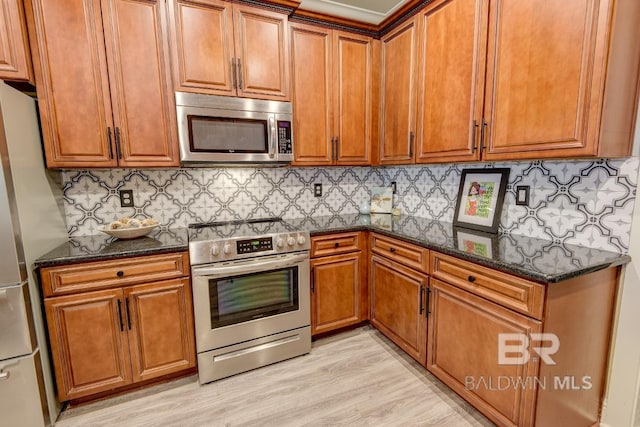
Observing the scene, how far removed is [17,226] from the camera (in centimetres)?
140

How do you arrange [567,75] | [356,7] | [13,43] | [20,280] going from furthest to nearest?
[356,7], [13,43], [20,280], [567,75]

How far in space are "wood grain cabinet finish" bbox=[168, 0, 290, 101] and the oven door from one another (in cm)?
119

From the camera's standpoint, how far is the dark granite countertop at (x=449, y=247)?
1.28 meters

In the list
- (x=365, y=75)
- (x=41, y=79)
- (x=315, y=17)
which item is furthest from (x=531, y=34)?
(x=41, y=79)

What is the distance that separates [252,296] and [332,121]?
4.91 ft

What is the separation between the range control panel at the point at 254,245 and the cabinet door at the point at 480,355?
108 centimetres

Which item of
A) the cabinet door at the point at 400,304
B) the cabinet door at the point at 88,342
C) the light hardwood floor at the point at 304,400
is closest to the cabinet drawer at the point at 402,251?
the cabinet door at the point at 400,304

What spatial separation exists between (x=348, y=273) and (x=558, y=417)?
1.41 m

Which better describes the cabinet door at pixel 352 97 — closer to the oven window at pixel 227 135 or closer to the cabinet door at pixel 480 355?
the oven window at pixel 227 135

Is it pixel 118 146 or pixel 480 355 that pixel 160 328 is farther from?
pixel 480 355

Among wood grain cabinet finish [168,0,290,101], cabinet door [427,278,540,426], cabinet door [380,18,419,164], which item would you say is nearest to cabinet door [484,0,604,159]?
cabinet door [380,18,419,164]

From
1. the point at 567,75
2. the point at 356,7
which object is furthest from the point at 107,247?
the point at 356,7

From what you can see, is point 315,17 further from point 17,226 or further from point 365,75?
point 17,226

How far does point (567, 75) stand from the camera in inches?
50.9
